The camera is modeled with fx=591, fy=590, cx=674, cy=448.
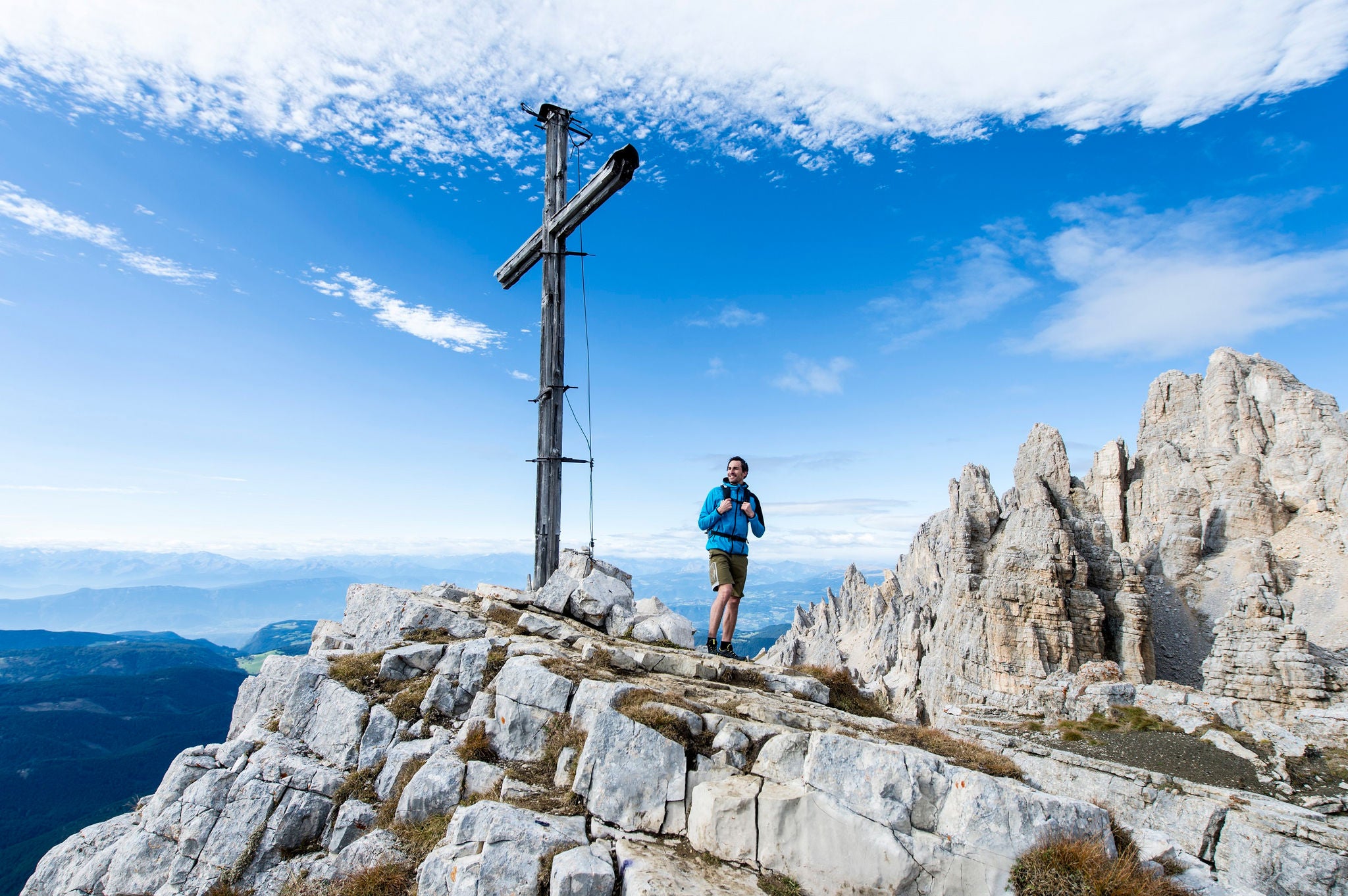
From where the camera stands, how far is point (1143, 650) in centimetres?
4606

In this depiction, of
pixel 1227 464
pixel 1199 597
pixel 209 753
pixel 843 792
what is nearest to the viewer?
pixel 843 792

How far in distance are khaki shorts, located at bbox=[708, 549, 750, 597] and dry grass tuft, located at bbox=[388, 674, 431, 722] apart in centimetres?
593

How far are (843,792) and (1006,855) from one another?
1739mm

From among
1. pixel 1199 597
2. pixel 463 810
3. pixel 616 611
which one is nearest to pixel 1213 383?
pixel 1199 597

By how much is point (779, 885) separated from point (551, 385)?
1259cm

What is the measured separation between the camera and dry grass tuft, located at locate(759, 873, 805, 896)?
647 centimetres

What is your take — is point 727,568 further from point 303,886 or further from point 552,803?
point 303,886

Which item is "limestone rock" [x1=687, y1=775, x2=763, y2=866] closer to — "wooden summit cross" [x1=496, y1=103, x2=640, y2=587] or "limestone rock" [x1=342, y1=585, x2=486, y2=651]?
"limestone rock" [x1=342, y1=585, x2=486, y2=651]

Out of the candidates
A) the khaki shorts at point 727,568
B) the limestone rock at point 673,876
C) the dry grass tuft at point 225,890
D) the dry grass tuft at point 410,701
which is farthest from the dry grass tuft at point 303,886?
the khaki shorts at point 727,568

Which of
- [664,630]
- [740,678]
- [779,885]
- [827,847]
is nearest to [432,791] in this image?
[779,885]

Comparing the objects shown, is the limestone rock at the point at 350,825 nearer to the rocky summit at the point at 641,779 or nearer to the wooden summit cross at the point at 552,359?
the rocky summit at the point at 641,779

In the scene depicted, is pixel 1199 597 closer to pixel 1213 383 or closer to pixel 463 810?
pixel 1213 383

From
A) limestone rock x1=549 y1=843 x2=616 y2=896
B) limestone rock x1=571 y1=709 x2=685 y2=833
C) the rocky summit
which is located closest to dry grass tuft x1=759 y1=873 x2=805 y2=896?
the rocky summit

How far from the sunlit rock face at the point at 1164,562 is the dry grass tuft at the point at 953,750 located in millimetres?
19531
